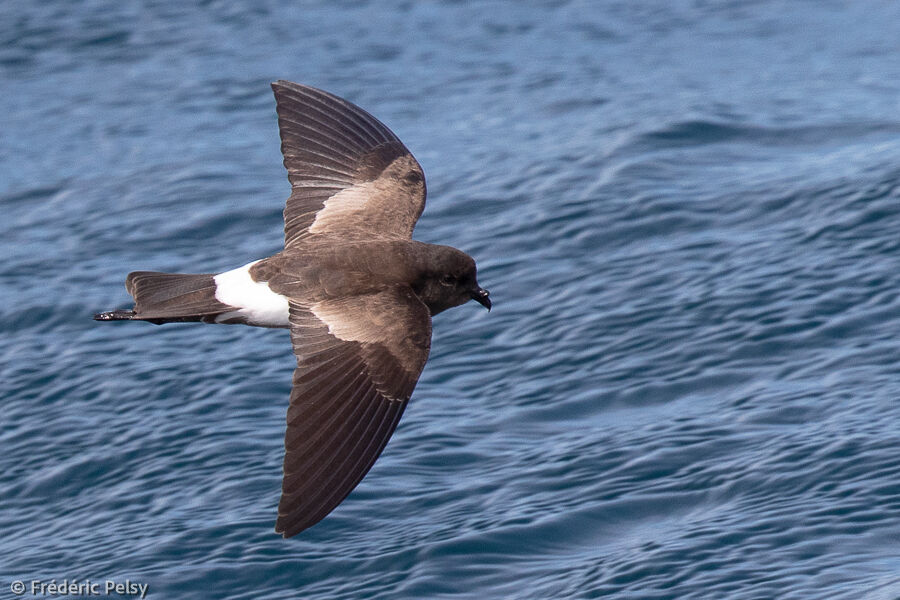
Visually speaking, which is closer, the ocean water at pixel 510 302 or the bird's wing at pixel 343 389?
the bird's wing at pixel 343 389

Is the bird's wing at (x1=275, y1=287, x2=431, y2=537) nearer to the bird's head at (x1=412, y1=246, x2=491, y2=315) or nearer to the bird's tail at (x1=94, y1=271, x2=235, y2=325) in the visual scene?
the bird's head at (x1=412, y1=246, x2=491, y2=315)

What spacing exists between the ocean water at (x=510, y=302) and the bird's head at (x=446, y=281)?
112 cm

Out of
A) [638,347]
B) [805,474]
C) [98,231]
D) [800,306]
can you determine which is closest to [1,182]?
Result: [98,231]

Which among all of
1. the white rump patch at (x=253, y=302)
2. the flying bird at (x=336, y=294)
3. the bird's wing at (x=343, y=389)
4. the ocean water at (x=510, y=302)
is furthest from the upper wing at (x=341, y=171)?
the ocean water at (x=510, y=302)

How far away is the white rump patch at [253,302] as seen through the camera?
19.3ft

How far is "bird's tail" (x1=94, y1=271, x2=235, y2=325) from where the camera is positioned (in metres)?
5.84

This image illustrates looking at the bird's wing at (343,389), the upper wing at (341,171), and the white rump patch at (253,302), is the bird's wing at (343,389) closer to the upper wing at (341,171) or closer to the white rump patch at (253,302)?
the white rump patch at (253,302)

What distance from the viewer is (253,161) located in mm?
11109

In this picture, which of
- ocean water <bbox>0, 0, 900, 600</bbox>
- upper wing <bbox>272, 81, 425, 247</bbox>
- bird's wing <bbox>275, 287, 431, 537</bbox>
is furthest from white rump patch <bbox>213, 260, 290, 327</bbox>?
ocean water <bbox>0, 0, 900, 600</bbox>

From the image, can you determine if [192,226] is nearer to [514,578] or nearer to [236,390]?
[236,390]

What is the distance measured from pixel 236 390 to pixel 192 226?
2.40m

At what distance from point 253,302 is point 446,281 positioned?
0.85 m

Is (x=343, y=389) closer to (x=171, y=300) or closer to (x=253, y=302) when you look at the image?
(x=253, y=302)

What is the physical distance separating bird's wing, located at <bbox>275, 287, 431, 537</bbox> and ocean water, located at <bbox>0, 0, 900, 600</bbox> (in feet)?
3.76
